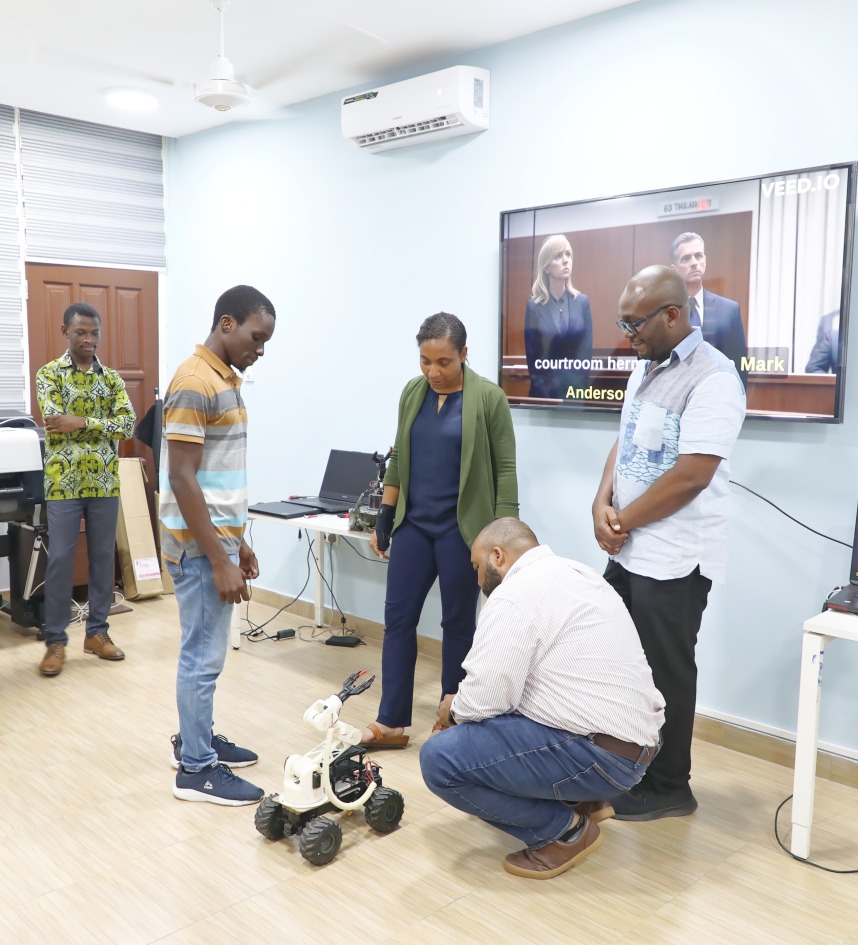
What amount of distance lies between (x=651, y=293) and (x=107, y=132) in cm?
389

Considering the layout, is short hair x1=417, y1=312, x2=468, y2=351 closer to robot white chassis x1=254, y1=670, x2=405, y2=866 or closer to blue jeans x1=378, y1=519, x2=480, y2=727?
blue jeans x1=378, y1=519, x2=480, y2=727

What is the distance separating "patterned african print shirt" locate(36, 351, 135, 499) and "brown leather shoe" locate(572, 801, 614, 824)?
258 cm

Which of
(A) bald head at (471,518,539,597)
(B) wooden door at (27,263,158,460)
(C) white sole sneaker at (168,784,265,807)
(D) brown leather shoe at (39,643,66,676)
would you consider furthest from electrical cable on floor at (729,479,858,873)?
(B) wooden door at (27,263,158,460)

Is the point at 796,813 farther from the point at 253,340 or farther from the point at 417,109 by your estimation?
the point at 417,109

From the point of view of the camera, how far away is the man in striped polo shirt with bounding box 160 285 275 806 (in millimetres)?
2375

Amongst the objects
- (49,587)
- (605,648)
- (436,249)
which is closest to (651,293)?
(605,648)

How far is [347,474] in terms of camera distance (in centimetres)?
426

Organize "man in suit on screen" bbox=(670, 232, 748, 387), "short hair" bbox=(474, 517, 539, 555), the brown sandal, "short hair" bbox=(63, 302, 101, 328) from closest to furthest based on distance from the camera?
"short hair" bbox=(474, 517, 539, 555), "man in suit on screen" bbox=(670, 232, 748, 387), the brown sandal, "short hair" bbox=(63, 302, 101, 328)

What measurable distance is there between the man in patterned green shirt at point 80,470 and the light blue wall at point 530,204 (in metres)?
1.05

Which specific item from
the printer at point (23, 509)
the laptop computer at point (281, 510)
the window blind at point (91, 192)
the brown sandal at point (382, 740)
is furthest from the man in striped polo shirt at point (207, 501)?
the window blind at point (91, 192)

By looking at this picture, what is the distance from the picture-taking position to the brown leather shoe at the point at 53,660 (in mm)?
→ 3740

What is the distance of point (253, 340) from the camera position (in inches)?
97.3

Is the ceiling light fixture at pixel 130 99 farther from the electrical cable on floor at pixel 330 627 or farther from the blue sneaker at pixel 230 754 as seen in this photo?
the blue sneaker at pixel 230 754

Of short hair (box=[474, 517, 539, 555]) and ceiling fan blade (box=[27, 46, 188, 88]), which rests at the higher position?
ceiling fan blade (box=[27, 46, 188, 88])
